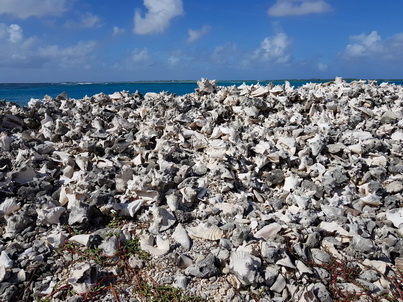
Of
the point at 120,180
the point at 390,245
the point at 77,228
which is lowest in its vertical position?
the point at 390,245

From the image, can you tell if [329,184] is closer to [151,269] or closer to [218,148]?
[218,148]

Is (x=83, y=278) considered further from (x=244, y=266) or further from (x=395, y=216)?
(x=395, y=216)

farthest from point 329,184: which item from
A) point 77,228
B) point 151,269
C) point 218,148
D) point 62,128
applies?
point 62,128

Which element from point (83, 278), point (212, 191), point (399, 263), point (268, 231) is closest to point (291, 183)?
point (212, 191)

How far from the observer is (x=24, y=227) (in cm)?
299

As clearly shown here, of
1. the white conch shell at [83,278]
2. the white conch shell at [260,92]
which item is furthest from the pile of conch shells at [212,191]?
the white conch shell at [260,92]

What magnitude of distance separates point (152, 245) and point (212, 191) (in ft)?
3.29

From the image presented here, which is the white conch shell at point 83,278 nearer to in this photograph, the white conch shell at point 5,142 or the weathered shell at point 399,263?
the weathered shell at point 399,263

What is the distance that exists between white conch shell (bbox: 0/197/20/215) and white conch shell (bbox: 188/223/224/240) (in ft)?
5.78

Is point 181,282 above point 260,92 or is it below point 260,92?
below

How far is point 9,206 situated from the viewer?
10.5 ft

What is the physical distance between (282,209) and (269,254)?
100cm

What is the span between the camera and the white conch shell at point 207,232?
2893mm

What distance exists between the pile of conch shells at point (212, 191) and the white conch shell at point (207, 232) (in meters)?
0.01
